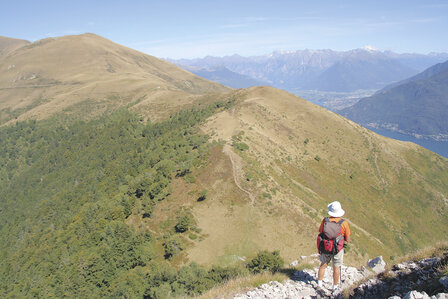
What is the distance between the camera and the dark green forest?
1184 inches

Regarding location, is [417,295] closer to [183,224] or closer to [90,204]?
[183,224]

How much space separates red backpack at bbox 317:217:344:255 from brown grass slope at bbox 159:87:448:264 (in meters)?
20.9

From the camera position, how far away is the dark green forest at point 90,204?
3006cm

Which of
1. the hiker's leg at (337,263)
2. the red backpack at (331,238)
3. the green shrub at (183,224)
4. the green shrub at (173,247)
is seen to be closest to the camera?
the red backpack at (331,238)

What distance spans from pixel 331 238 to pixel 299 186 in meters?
41.5

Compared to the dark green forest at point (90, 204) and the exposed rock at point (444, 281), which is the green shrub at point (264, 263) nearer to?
the dark green forest at point (90, 204)

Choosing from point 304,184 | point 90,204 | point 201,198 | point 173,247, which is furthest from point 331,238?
point 90,204

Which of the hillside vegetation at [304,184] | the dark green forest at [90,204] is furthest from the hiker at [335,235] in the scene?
the hillside vegetation at [304,184]

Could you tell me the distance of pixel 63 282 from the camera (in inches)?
1378

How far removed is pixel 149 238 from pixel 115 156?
66.7 meters

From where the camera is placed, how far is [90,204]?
62281 millimetres

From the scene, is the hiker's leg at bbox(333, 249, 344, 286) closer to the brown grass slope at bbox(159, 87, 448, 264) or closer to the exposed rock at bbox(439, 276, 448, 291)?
the exposed rock at bbox(439, 276, 448, 291)

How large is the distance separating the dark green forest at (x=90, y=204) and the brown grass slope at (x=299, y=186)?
213 inches

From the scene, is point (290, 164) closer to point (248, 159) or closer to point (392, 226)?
point (248, 159)
